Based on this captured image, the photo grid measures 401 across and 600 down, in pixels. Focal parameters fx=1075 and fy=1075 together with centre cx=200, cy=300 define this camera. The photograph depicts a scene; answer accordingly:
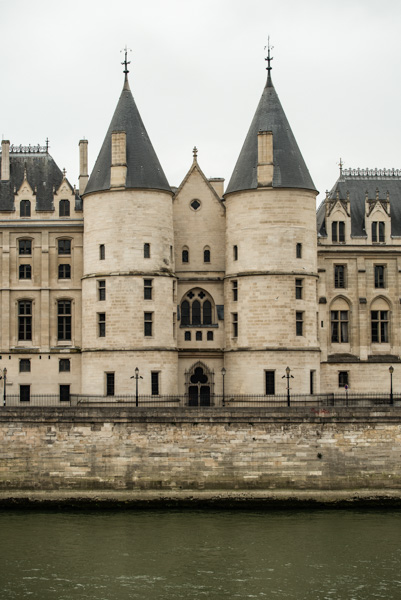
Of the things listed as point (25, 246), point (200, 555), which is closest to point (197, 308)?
point (25, 246)

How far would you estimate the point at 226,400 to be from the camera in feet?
191

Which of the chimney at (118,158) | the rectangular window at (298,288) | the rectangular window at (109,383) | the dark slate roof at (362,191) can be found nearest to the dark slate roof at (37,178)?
the chimney at (118,158)

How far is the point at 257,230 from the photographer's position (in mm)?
58125

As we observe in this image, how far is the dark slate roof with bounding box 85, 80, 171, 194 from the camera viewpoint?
58.1 m

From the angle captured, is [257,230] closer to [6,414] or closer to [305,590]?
[6,414]

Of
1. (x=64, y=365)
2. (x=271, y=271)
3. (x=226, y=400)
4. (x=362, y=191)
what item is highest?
(x=362, y=191)

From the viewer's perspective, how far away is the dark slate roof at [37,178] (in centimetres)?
6166

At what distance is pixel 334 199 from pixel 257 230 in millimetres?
8123

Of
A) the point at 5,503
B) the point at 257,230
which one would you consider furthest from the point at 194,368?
the point at 5,503

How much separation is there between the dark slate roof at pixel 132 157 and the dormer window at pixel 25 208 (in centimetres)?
402

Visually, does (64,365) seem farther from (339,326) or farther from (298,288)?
(339,326)

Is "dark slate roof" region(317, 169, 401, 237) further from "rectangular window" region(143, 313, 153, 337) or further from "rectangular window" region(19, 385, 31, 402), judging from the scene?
"rectangular window" region(19, 385, 31, 402)

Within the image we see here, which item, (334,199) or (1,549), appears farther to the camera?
(334,199)

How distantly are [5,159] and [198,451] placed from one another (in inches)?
972
